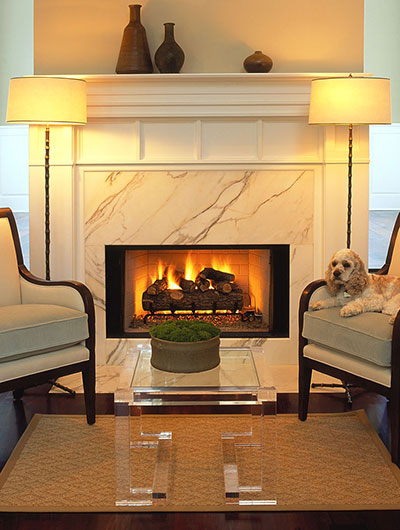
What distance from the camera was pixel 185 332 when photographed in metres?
2.76

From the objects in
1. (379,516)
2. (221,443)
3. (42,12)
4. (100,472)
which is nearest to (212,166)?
(42,12)

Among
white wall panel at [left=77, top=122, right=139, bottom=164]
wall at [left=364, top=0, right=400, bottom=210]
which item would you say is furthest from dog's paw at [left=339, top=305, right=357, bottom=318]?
wall at [left=364, top=0, right=400, bottom=210]

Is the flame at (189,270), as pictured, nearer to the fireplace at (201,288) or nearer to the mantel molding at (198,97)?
the fireplace at (201,288)

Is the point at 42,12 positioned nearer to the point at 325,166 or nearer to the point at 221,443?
the point at 325,166

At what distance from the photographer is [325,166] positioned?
4.36 m

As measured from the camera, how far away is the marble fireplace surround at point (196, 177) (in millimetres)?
4289

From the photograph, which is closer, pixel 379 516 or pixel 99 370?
pixel 379 516

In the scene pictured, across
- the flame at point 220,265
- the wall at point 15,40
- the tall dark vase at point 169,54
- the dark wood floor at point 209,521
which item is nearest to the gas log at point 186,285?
the flame at point 220,265

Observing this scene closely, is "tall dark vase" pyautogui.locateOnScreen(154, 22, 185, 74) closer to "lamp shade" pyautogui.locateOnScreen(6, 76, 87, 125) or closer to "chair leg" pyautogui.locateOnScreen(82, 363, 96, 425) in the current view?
"lamp shade" pyautogui.locateOnScreen(6, 76, 87, 125)

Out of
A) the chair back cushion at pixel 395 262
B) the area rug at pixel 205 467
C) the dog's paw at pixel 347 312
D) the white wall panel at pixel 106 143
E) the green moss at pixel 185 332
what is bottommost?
the area rug at pixel 205 467

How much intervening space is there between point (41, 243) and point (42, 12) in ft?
4.46

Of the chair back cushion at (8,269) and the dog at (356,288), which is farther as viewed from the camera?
the chair back cushion at (8,269)

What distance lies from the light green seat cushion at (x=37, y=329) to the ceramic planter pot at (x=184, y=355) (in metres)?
0.69

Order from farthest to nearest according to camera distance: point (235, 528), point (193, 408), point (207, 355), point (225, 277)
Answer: point (225, 277)
point (193, 408)
point (207, 355)
point (235, 528)
